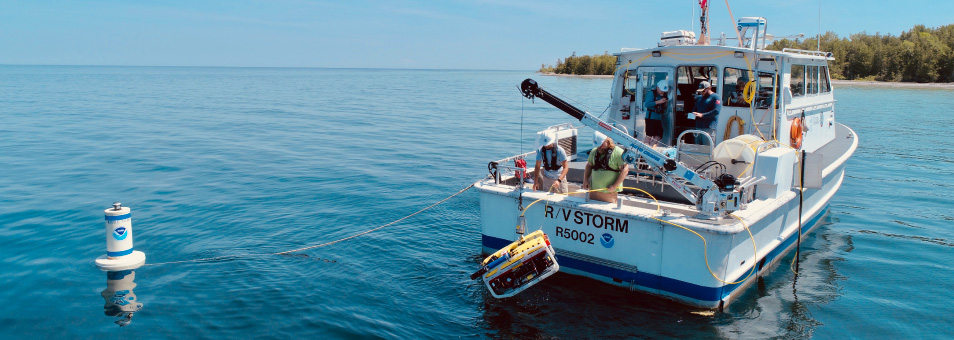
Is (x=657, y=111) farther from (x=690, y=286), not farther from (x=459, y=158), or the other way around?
(x=459, y=158)

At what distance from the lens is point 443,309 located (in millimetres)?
7949

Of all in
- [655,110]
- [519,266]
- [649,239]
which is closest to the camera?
[519,266]

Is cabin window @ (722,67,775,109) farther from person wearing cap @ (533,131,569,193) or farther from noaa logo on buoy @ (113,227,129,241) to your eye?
noaa logo on buoy @ (113,227,129,241)

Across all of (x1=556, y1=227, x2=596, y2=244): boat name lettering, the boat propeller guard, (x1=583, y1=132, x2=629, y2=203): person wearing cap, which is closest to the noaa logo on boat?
(x1=556, y1=227, x2=596, y2=244): boat name lettering

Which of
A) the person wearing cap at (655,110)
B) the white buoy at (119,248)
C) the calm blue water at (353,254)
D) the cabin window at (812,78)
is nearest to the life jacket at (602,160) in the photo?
the calm blue water at (353,254)

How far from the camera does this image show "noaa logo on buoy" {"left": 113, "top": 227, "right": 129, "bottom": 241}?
340 inches

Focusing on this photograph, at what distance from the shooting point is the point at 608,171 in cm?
792

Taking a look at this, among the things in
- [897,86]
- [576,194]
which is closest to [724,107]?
[576,194]

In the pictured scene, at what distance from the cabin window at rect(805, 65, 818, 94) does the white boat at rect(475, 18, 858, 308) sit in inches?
2.3

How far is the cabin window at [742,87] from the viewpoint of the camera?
10.3 meters

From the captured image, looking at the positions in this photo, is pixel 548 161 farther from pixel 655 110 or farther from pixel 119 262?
pixel 119 262

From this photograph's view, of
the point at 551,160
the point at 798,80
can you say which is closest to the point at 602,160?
the point at 551,160

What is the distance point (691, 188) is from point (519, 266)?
2626mm

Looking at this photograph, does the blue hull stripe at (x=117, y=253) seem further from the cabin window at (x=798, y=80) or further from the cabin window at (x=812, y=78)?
the cabin window at (x=812, y=78)
